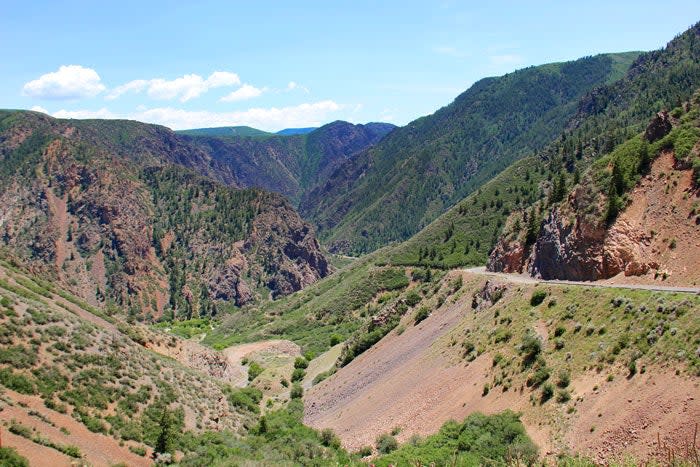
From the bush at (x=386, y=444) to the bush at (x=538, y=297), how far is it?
609 inches

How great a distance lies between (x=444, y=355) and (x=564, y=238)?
52.5ft

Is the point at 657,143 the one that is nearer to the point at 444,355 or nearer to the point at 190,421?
the point at 444,355

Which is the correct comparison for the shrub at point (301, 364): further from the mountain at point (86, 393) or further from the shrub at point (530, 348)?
the shrub at point (530, 348)

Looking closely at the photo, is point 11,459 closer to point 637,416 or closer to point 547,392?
point 547,392

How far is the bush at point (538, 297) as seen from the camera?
44594 millimetres

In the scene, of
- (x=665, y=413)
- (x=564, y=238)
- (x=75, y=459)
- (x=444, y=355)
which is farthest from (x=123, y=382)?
(x=564, y=238)

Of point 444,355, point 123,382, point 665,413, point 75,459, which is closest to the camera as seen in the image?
point 665,413

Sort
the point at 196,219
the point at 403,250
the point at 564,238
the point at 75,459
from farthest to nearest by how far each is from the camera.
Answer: the point at 196,219
the point at 403,250
the point at 564,238
the point at 75,459

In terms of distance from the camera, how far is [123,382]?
4062cm

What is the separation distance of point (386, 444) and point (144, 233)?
138010 mm

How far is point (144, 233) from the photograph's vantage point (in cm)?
16162

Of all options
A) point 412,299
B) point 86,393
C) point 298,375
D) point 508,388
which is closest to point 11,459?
point 86,393

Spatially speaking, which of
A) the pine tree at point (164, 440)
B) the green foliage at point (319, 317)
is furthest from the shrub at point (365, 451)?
the green foliage at point (319, 317)

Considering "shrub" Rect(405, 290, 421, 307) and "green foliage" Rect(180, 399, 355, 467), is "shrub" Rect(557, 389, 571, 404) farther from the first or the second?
"shrub" Rect(405, 290, 421, 307)
